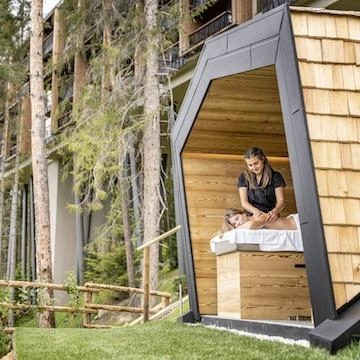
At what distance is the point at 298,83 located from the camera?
165 inches

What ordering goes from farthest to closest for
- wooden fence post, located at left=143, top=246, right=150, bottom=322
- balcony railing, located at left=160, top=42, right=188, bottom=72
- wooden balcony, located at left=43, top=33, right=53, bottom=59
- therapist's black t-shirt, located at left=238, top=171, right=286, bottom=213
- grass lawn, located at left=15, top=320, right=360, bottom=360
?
wooden balcony, located at left=43, top=33, right=53, bottom=59 → balcony railing, located at left=160, top=42, right=188, bottom=72 → wooden fence post, located at left=143, top=246, right=150, bottom=322 → therapist's black t-shirt, located at left=238, top=171, right=286, bottom=213 → grass lawn, located at left=15, top=320, right=360, bottom=360

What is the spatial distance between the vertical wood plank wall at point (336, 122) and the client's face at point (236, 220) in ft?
6.34

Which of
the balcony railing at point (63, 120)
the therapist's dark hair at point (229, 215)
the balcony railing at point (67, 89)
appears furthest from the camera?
the balcony railing at point (67, 89)

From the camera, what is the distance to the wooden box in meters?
5.38

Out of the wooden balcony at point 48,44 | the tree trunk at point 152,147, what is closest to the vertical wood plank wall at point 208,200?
the tree trunk at point 152,147

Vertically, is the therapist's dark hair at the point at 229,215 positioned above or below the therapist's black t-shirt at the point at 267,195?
below

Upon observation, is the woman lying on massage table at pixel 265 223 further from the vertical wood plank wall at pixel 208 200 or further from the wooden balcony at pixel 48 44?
the wooden balcony at pixel 48 44

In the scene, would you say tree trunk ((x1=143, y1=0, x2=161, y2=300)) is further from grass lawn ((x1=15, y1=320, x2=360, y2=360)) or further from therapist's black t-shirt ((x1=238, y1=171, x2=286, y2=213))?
therapist's black t-shirt ((x1=238, y1=171, x2=286, y2=213))

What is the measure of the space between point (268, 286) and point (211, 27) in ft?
37.8

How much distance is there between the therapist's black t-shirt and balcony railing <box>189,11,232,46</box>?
9.82 m

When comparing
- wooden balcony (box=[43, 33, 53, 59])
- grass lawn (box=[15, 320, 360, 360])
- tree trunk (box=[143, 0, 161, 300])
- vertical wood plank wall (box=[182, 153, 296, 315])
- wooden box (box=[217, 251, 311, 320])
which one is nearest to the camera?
grass lawn (box=[15, 320, 360, 360])

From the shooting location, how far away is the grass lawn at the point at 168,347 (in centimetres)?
382

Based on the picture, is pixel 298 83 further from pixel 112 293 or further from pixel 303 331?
pixel 112 293

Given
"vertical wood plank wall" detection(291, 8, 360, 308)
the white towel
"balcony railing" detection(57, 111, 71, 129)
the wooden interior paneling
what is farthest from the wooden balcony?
"vertical wood plank wall" detection(291, 8, 360, 308)
